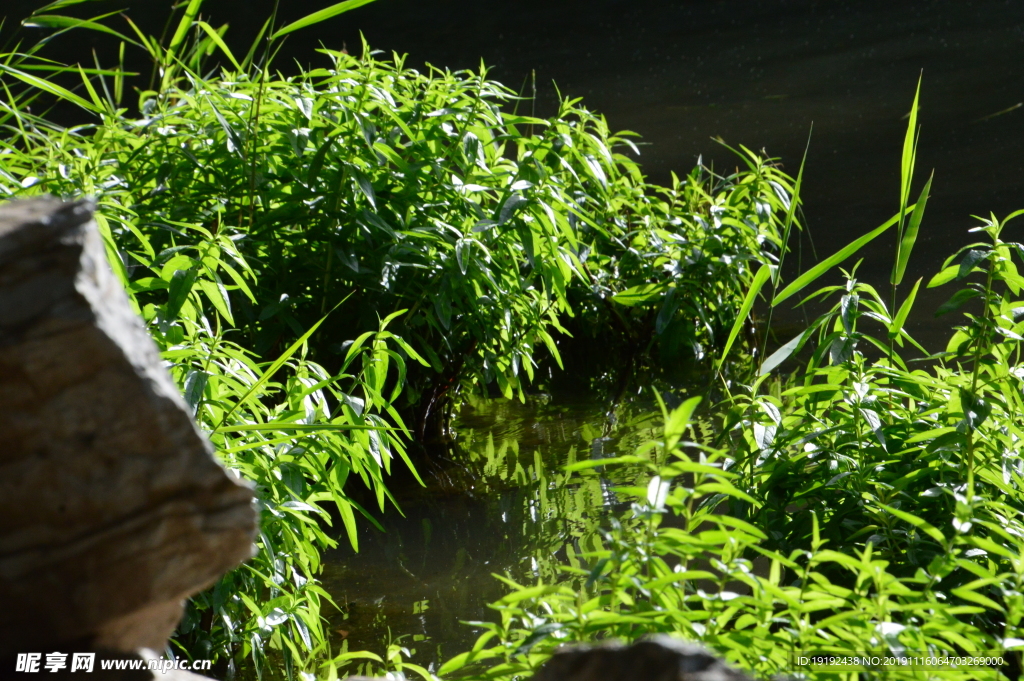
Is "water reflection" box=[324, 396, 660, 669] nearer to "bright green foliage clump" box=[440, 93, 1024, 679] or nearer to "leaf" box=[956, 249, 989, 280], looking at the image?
"bright green foliage clump" box=[440, 93, 1024, 679]

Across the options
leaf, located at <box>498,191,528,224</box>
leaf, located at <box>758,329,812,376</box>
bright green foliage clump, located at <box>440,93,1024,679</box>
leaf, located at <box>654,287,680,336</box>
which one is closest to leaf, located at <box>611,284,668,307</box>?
leaf, located at <box>654,287,680,336</box>

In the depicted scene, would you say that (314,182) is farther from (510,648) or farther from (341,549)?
(510,648)

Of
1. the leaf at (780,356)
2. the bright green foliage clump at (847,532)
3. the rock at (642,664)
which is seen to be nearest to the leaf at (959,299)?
the bright green foliage clump at (847,532)

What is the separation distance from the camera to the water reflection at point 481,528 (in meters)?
1.89

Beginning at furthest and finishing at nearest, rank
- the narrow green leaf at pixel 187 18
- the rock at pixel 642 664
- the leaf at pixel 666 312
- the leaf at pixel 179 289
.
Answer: the leaf at pixel 666 312 → the narrow green leaf at pixel 187 18 → the leaf at pixel 179 289 → the rock at pixel 642 664

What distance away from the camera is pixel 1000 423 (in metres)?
1.44

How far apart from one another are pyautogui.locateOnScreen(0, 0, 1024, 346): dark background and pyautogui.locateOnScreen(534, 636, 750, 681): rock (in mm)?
2212

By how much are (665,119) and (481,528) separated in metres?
4.11

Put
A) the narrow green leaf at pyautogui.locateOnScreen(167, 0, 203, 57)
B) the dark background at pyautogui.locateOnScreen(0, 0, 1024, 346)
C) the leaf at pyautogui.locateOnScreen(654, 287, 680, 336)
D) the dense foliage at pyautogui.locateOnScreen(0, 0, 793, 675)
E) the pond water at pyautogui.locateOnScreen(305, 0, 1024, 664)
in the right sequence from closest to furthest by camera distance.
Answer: the narrow green leaf at pyautogui.locateOnScreen(167, 0, 203, 57)
the dense foliage at pyautogui.locateOnScreen(0, 0, 793, 675)
the pond water at pyautogui.locateOnScreen(305, 0, 1024, 664)
the leaf at pyautogui.locateOnScreen(654, 287, 680, 336)
the dark background at pyautogui.locateOnScreen(0, 0, 1024, 346)

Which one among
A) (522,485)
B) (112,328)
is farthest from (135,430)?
(522,485)

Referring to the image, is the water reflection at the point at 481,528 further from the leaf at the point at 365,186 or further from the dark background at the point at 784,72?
the dark background at the point at 784,72

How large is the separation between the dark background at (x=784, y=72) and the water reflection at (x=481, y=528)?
1.03m

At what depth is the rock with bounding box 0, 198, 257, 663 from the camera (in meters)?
0.76

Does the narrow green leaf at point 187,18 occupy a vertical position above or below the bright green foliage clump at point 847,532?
above
